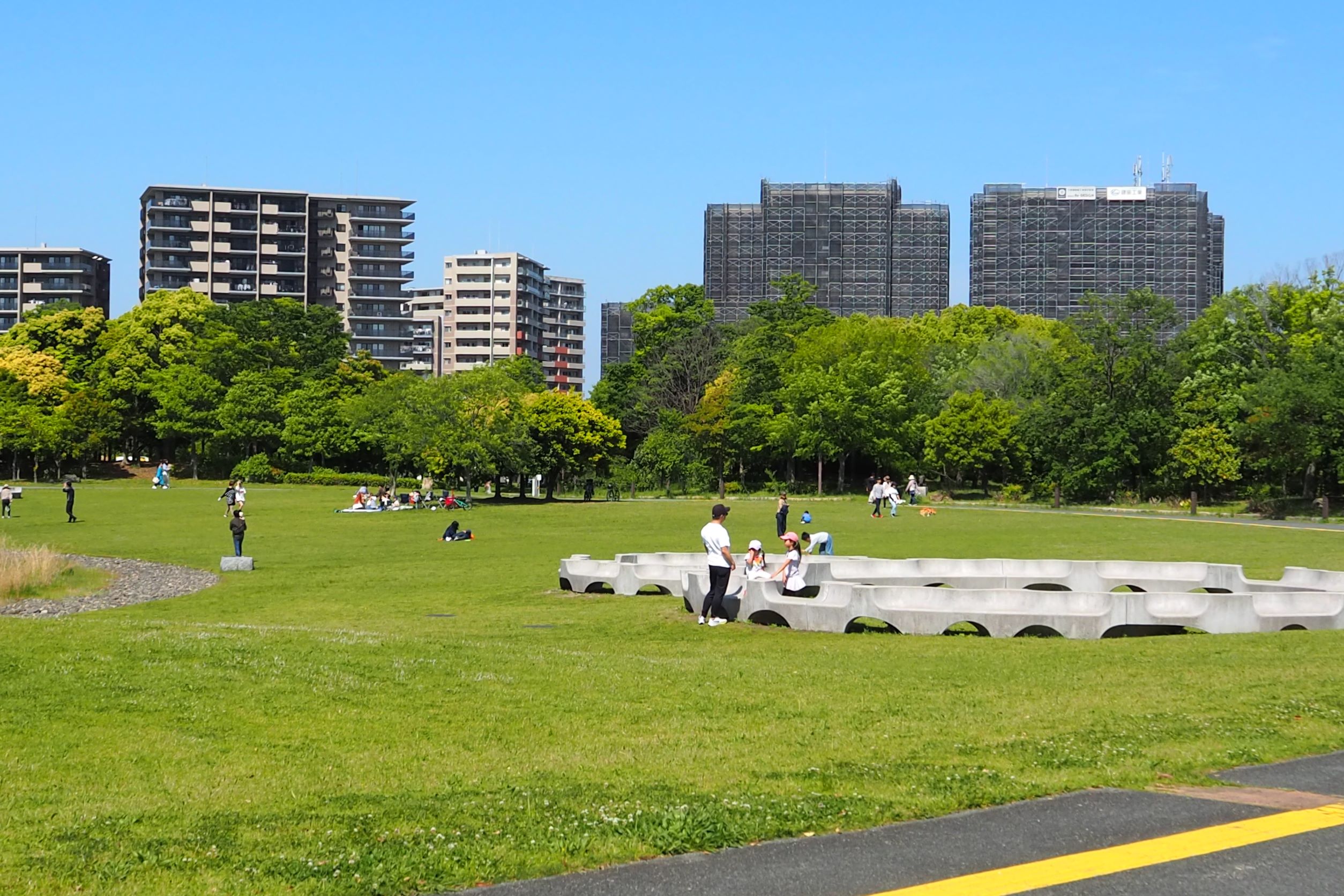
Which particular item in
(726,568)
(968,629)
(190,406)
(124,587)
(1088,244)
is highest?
(1088,244)

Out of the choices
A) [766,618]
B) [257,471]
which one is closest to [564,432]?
[257,471]

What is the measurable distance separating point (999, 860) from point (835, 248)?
177047 millimetres

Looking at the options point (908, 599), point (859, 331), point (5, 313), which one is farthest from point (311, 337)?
point (908, 599)

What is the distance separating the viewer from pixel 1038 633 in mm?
18938

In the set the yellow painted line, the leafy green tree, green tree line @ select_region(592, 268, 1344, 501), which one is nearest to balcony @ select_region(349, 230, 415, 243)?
green tree line @ select_region(592, 268, 1344, 501)

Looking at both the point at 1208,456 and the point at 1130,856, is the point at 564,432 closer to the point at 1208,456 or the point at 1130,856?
the point at 1208,456

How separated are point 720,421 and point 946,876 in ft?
298

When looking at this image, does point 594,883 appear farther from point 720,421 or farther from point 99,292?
point 99,292

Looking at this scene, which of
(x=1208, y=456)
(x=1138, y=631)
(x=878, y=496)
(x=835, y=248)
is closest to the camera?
(x=1138, y=631)

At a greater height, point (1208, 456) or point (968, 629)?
point (1208, 456)

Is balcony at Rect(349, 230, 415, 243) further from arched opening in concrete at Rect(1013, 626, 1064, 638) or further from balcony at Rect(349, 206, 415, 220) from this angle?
arched opening in concrete at Rect(1013, 626, 1064, 638)

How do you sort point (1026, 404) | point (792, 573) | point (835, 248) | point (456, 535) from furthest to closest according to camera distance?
1. point (835, 248)
2. point (1026, 404)
3. point (456, 535)
4. point (792, 573)

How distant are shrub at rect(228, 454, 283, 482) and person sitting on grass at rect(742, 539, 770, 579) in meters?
75.0

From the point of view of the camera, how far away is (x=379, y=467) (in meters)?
98.9
